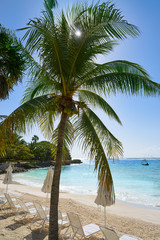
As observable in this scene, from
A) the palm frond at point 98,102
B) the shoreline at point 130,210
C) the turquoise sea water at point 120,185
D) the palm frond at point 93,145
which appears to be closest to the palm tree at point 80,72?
the palm frond at point 93,145

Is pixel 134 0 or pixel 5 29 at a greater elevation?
pixel 134 0

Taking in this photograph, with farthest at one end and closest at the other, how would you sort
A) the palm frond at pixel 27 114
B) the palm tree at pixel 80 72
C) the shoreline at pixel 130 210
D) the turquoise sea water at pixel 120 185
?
the turquoise sea water at pixel 120 185, the shoreline at pixel 130 210, the palm tree at pixel 80 72, the palm frond at pixel 27 114

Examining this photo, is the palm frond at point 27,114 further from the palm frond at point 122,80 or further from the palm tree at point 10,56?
the palm tree at point 10,56

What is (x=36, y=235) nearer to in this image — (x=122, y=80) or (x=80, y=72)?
(x=80, y=72)

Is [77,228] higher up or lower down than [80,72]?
lower down

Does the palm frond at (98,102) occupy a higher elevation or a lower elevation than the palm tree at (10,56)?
lower

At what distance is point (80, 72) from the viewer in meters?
5.00

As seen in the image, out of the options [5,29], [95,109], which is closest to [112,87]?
[95,109]

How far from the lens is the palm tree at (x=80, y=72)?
14.1 ft

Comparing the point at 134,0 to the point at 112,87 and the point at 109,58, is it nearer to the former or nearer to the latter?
the point at 109,58

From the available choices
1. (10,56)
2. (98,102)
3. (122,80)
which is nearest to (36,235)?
(98,102)

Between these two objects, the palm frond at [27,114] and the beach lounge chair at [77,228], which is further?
the beach lounge chair at [77,228]

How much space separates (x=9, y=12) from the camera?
6.20 metres

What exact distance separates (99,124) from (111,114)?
0.78m
